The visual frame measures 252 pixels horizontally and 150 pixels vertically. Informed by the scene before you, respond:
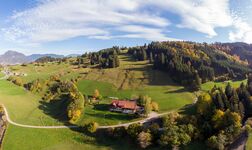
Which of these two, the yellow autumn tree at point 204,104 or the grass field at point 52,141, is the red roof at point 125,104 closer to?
the grass field at point 52,141

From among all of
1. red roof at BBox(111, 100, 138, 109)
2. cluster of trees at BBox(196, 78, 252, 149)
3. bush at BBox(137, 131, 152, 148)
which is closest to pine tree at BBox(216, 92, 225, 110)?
cluster of trees at BBox(196, 78, 252, 149)

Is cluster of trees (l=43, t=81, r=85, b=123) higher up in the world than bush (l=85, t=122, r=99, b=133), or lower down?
higher up

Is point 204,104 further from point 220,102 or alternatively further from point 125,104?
point 125,104

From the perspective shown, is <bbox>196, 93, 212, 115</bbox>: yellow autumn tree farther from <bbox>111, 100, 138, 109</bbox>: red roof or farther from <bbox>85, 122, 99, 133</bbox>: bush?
<bbox>85, 122, 99, 133</bbox>: bush

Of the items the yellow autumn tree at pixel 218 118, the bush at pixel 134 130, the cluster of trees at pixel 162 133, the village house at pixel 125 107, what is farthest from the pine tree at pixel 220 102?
the bush at pixel 134 130

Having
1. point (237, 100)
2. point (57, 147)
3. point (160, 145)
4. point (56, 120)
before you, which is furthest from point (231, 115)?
point (56, 120)

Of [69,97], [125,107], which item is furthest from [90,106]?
[125,107]
